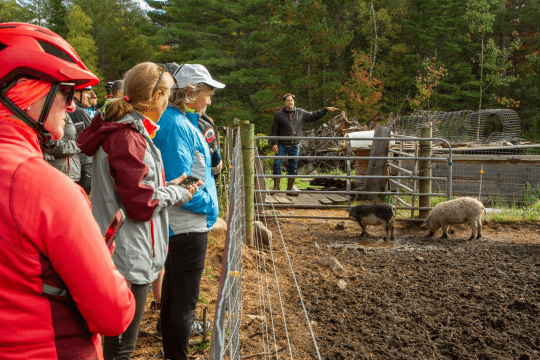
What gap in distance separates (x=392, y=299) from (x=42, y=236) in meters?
4.18

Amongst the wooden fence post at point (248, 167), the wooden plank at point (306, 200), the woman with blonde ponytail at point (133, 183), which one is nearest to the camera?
the woman with blonde ponytail at point (133, 183)

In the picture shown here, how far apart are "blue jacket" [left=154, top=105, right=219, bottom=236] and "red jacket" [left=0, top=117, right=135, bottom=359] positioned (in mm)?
1453

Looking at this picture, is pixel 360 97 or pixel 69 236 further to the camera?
pixel 360 97

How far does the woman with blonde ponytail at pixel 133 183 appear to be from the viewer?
203 cm

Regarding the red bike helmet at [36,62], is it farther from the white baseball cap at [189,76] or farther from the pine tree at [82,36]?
the pine tree at [82,36]

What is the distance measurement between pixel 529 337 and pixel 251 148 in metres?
3.55

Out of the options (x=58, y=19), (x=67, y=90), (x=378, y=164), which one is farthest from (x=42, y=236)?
(x=58, y=19)

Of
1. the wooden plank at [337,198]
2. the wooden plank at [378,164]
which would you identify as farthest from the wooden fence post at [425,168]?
the wooden plank at [337,198]

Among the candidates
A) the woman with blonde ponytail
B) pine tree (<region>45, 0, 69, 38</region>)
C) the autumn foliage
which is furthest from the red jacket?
pine tree (<region>45, 0, 69, 38</region>)

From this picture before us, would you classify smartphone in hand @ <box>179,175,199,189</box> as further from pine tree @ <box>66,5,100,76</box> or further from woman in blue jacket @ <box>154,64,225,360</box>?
pine tree @ <box>66,5,100,76</box>

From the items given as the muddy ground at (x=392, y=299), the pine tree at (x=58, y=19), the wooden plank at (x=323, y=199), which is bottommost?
the muddy ground at (x=392, y=299)

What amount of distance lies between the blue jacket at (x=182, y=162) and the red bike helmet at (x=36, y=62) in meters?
1.34

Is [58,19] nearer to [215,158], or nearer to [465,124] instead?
[465,124]

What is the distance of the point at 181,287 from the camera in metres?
2.62
